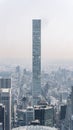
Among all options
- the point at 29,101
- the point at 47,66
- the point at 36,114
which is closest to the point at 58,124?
the point at 36,114

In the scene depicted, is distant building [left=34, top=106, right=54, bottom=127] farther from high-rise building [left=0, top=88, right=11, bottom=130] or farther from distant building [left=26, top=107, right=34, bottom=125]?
high-rise building [left=0, top=88, right=11, bottom=130]

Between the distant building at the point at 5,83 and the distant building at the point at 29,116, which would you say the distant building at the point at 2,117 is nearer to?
the distant building at the point at 29,116

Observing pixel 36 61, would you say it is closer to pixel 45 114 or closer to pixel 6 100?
pixel 6 100

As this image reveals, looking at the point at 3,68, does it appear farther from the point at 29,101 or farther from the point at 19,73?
the point at 29,101

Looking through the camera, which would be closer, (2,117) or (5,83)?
(2,117)

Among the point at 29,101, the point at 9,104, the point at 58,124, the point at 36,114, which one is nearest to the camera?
the point at 58,124

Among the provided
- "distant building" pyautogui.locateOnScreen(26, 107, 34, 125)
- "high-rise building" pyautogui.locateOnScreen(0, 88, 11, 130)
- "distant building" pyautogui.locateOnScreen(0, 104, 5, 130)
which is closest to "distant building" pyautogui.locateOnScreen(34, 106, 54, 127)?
"distant building" pyautogui.locateOnScreen(26, 107, 34, 125)

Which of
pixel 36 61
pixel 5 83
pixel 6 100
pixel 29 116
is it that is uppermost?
pixel 36 61

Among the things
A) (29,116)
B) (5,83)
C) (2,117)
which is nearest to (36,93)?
(5,83)
